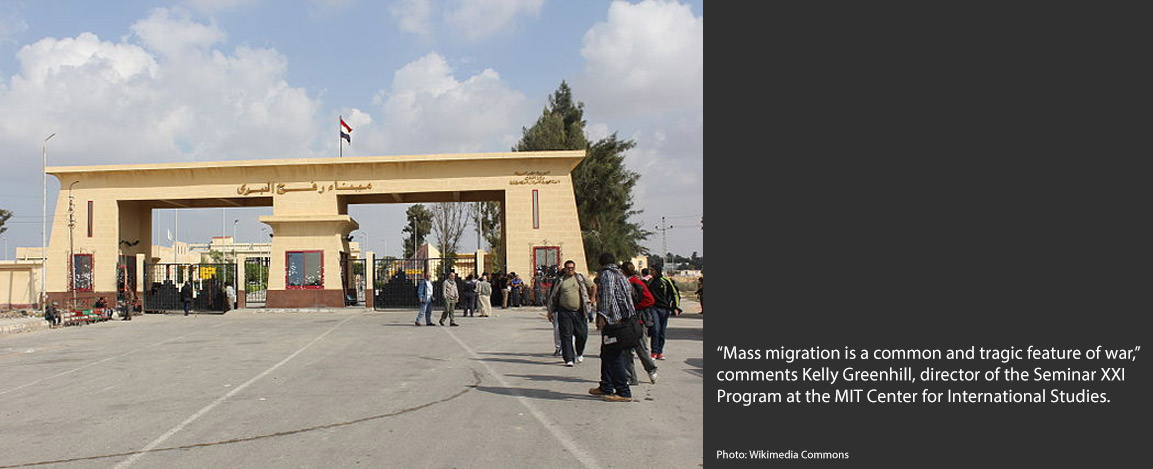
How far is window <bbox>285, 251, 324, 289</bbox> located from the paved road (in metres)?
16.9

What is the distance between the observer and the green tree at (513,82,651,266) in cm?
4778

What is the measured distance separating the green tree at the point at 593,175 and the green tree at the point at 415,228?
962 inches

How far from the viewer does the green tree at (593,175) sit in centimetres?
4778

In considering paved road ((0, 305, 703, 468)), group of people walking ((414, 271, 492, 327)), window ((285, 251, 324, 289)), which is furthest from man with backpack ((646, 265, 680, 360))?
window ((285, 251, 324, 289))

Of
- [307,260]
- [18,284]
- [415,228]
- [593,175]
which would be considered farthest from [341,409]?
[415,228]

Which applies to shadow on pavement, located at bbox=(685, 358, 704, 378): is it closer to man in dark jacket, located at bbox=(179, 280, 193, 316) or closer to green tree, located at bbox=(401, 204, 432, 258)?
man in dark jacket, located at bbox=(179, 280, 193, 316)

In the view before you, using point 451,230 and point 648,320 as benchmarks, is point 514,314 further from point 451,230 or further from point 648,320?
point 451,230

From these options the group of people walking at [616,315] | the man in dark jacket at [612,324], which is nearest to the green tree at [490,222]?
the group of people walking at [616,315]

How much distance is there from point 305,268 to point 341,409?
26275 mm

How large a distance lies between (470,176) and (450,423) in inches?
1056

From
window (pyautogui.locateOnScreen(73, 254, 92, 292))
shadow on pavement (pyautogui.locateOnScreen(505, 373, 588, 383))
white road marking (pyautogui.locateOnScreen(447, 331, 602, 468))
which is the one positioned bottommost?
shadow on pavement (pyautogui.locateOnScreen(505, 373, 588, 383))

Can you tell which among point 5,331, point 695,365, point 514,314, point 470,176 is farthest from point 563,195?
point 695,365

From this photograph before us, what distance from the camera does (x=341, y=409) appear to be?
823cm
